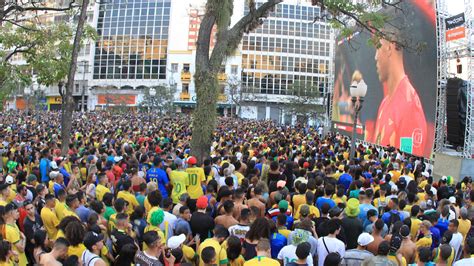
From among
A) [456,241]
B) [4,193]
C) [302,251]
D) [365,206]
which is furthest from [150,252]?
[456,241]

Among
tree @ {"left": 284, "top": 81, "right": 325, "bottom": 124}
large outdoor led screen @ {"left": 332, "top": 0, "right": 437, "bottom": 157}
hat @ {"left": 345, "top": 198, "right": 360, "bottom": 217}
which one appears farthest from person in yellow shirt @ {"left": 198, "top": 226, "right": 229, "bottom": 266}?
tree @ {"left": 284, "top": 81, "right": 325, "bottom": 124}

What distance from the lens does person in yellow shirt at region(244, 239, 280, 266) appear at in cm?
Result: 405

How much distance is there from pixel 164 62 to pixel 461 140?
168 feet

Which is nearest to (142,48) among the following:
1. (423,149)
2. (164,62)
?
(164,62)

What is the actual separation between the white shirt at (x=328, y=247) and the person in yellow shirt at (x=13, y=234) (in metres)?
3.13

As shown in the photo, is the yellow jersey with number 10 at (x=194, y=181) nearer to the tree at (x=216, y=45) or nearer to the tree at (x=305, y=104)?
the tree at (x=216, y=45)

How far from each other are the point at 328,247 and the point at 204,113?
21.9 feet

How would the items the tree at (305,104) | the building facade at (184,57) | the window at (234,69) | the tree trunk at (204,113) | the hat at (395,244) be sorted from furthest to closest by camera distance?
the window at (234,69), the building facade at (184,57), the tree at (305,104), the tree trunk at (204,113), the hat at (395,244)

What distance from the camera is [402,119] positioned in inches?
718

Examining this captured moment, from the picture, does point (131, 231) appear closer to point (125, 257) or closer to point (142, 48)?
point (125, 257)

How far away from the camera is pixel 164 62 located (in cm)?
6128

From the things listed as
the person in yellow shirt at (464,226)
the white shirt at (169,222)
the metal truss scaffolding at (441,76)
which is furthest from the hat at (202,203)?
the metal truss scaffolding at (441,76)

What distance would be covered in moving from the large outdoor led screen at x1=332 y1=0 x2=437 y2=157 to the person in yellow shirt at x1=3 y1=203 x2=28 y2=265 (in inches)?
383

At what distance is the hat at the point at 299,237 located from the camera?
15.7 ft
